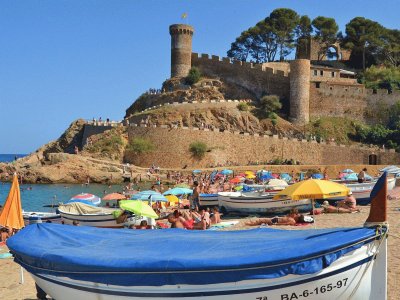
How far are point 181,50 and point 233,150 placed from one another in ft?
52.7

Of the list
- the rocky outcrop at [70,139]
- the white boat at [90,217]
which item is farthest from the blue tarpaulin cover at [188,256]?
the rocky outcrop at [70,139]

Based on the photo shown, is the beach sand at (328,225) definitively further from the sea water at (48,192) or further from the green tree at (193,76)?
the green tree at (193,76)

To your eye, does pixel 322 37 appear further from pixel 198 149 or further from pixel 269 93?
pixel 198 149

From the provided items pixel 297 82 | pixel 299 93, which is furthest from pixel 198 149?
pixel 297 82

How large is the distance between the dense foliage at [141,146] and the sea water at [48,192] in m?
5.93

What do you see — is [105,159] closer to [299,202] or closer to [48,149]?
[48,149]

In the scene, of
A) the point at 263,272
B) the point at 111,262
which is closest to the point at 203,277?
the point at 263,272

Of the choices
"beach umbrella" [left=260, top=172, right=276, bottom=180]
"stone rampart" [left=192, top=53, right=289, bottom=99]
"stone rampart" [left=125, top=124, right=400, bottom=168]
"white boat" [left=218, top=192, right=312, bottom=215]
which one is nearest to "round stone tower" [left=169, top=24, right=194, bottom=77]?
"stone rampart" [left=192, top=53, right=289, bottom=99]

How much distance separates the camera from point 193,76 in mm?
52781

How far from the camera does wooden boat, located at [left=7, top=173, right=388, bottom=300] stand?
5914mm

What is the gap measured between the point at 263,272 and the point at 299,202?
11553mm

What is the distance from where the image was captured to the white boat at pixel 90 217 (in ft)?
50.7

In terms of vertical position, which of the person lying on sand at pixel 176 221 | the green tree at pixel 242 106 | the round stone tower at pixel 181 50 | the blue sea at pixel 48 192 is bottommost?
the blue sea at pixel 48 192

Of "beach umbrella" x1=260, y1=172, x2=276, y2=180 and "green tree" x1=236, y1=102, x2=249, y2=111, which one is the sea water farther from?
"green tree" x1=236, y1=102, x2=249, y2=111
